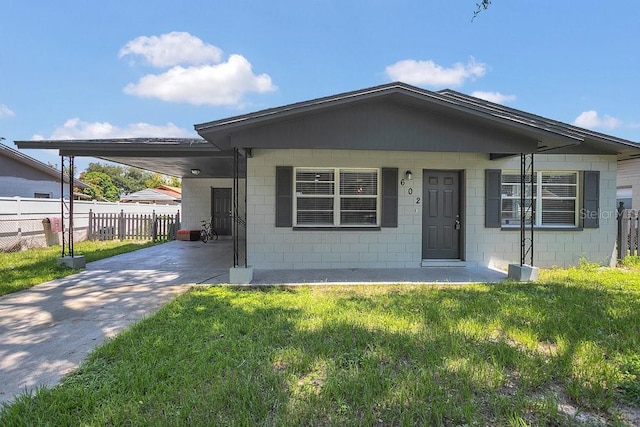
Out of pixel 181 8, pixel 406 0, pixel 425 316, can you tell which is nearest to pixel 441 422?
pixel 425 316

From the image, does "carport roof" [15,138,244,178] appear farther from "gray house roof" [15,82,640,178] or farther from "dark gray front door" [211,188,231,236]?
"dark gray front door" [211,188,231,236]

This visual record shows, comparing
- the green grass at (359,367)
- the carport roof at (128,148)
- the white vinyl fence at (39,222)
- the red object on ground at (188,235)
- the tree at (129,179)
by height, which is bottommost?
the green grass at (359,367)

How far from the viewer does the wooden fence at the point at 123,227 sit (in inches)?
578

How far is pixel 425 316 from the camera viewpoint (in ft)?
15.1

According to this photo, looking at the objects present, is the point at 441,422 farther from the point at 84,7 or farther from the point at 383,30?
the point at 84,7

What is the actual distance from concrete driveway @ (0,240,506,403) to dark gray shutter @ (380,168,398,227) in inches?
45.0

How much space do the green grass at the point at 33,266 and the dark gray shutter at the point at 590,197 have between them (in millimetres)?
11739

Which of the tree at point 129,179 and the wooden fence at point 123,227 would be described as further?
the tree at point 129,179

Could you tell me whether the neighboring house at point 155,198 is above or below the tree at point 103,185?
below

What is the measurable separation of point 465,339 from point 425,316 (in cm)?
81

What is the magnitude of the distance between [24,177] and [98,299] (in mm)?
15444

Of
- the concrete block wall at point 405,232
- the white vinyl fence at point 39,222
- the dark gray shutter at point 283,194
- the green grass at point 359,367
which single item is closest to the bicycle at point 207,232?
the white vinyl fence at point 39,222

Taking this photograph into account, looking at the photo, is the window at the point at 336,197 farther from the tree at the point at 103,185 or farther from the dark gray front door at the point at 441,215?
the tree at the point at 103,185

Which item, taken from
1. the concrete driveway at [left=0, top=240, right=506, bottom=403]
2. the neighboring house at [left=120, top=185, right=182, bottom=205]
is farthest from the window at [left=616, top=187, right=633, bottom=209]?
the neighboring house at [left=120, top=185, right=182, bottom=205]
